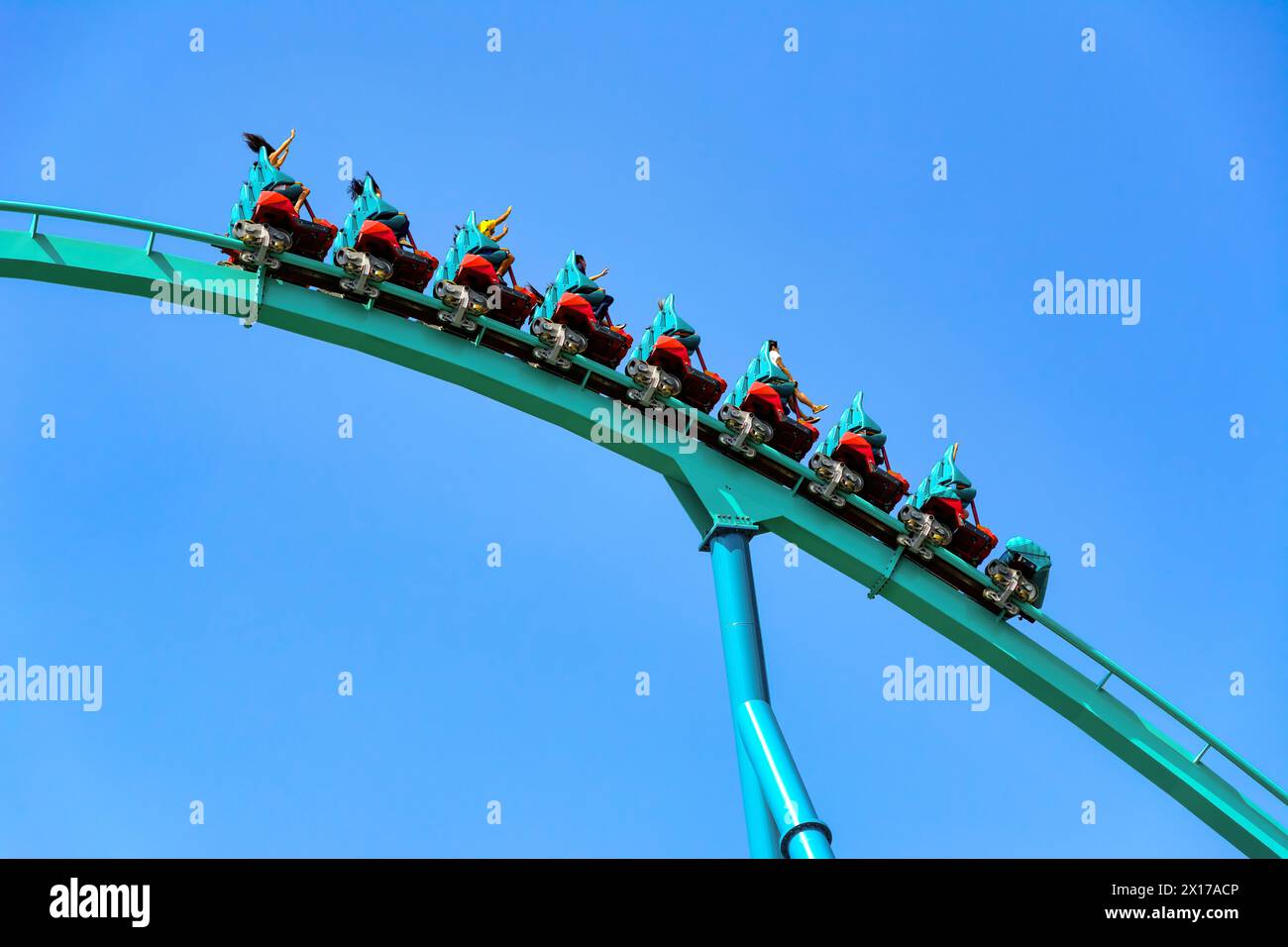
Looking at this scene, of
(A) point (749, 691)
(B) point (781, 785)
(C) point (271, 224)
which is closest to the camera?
(B) point (781, 785)

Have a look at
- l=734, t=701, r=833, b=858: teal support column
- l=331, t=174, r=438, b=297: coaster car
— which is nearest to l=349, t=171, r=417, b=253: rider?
l=331, t=174, r=438, b=297: coaster car

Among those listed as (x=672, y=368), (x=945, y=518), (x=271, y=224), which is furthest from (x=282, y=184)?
(x=945, y=518)

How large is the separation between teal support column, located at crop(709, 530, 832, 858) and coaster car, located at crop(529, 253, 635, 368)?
168cm

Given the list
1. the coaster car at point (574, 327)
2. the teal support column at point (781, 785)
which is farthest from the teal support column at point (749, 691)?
the coaster car at point (574, 327)

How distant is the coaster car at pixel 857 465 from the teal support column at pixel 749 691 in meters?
0.96

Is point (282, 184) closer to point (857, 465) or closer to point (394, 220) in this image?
point (394, 220)

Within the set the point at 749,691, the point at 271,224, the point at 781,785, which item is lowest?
the point at 781,785

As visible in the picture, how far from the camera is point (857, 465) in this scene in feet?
39.8

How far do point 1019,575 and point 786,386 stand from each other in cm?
238
